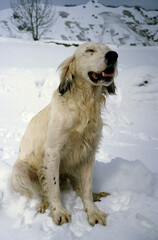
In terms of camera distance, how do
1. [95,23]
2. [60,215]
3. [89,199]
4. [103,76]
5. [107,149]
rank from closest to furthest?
[60,215] → [103,76] → [89,199] → [107,149] → [95,23]

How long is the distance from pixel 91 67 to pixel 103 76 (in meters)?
0.14

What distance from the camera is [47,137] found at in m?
1.81

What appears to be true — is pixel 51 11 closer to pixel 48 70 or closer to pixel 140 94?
pixel 48 70

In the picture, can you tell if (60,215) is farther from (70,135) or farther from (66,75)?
(66,75)

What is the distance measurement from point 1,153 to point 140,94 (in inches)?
186

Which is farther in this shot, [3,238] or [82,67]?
[82,67]

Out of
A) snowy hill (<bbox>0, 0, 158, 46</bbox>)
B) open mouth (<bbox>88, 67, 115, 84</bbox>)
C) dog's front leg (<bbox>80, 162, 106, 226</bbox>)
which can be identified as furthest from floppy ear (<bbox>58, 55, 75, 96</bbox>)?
snowy hill (<bbox>0, 0, 158, 46</bbox>)

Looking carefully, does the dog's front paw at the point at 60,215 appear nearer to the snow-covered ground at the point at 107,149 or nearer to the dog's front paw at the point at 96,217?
the snow-covered ground at the point at 107,149

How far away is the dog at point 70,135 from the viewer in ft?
5.69

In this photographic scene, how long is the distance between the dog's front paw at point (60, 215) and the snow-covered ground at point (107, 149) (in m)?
0.05

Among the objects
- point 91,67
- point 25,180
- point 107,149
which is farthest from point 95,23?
point 25,180

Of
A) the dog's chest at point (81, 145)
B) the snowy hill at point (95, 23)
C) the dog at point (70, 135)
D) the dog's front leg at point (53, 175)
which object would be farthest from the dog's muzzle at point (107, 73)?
the snowy hill at point (95, 23)

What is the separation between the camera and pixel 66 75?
6.30ft


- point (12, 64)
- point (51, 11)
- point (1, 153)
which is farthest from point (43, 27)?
point (1, 153)
